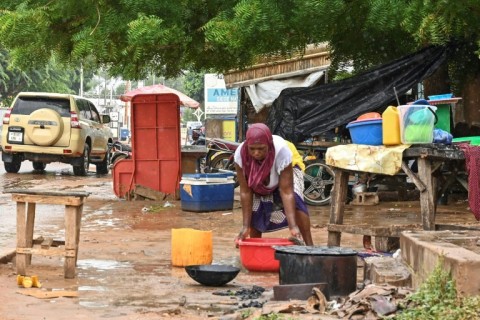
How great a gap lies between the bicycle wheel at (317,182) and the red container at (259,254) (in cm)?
814

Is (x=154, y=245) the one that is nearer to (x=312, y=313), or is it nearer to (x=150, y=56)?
(x=150, y=56)

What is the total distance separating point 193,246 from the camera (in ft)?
30.6

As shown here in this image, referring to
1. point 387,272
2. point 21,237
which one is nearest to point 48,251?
point 21,237

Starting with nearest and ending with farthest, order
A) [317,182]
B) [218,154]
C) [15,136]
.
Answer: [317,182]
[218,154]
[15,136]

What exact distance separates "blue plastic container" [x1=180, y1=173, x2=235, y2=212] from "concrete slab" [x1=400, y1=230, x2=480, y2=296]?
838 cm

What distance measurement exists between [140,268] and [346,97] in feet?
26.1

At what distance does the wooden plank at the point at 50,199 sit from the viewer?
8.46 meters

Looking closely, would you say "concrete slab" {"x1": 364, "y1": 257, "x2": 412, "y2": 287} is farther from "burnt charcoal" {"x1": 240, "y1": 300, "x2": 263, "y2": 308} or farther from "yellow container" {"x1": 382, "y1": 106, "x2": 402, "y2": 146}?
"yellow container" {"x1": 382, "y1": 106, "x2": 402, "y2": 146}

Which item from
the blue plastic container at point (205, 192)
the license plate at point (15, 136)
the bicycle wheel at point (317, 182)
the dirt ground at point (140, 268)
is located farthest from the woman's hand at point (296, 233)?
the license plate at point (15, 136)

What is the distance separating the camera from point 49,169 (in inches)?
1153

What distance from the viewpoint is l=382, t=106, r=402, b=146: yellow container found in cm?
932

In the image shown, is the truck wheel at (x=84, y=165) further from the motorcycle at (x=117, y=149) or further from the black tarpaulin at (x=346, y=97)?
the black tarpaulin at (x=346, y=97)

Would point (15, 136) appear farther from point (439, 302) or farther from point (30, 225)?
point (439, 302)

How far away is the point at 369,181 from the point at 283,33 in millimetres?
4779
